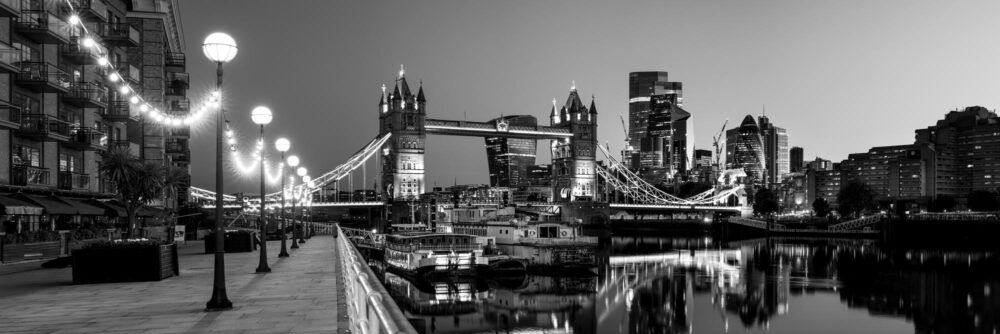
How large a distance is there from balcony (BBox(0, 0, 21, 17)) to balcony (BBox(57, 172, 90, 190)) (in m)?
8.10

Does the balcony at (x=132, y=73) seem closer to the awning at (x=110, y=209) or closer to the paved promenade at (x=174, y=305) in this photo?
the awning at (x=110, y=209)

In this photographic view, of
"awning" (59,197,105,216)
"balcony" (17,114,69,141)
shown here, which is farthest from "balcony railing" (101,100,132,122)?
"awning" (59,197,105,216)

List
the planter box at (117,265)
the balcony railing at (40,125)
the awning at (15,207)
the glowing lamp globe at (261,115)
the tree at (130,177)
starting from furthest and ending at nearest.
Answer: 1. the balcony railing at (40,125)
2. the tree at (130,177)
3. the awning at (15,207)
4. the glowing lamp globe at (261,115)
5. the planter box at (117,265)

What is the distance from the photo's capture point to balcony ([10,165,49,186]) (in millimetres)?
30609

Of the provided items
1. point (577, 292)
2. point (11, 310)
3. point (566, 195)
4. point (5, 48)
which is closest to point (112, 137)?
point (5, 48)

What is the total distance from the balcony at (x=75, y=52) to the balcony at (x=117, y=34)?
5.30 metres

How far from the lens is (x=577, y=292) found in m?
46.4

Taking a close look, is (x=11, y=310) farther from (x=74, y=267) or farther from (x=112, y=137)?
(x=112, y=137)

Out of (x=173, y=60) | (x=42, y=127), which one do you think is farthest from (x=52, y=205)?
(x=173, y=60)

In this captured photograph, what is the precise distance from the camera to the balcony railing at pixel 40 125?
3161 centimetres

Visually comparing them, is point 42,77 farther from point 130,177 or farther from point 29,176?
point 130,177

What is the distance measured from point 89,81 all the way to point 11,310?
29.6m

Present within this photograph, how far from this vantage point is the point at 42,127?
32.6 meters

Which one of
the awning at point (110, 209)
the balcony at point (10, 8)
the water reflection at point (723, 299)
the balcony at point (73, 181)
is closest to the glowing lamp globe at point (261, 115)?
the water reflection at point (723, 299)
